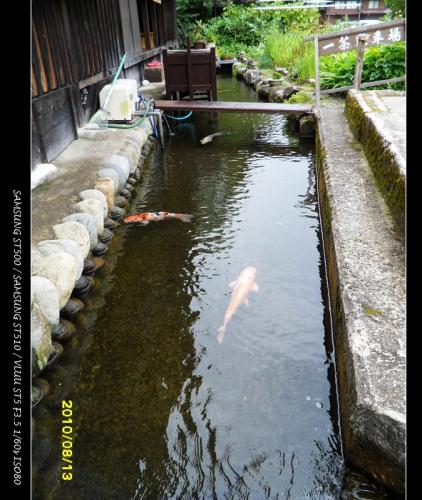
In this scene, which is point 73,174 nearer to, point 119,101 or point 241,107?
point 119,101

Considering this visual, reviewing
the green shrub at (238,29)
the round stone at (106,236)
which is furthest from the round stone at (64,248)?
the green shrub at (238,29)

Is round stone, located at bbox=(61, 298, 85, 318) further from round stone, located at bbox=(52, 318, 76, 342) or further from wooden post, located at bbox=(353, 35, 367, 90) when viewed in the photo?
wooden post, located at bbox=(353, 35, 367, 90)

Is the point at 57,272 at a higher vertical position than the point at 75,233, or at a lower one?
lower

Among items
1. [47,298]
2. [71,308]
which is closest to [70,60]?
[71,308]

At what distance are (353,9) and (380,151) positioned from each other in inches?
1344

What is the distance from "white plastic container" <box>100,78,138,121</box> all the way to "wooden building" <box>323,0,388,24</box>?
98.3ft

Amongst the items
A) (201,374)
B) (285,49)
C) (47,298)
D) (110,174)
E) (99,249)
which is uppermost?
(285,49)

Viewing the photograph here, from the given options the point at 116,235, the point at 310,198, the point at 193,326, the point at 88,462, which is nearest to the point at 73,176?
the point at 116,235

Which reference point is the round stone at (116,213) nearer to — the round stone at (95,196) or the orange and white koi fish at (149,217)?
the orange and white koi fish at (149,217)

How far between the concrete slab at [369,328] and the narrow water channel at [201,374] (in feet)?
1.45

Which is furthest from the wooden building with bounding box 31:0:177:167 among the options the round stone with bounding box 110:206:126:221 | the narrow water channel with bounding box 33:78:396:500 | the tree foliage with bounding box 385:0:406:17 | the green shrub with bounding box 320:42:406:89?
the tree foliage with bounding box 385:0:406:17

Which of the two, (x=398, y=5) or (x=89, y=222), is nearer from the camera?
(x=89, y=222)

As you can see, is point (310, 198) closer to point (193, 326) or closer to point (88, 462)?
point (193, 326)

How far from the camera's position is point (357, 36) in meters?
9.36
